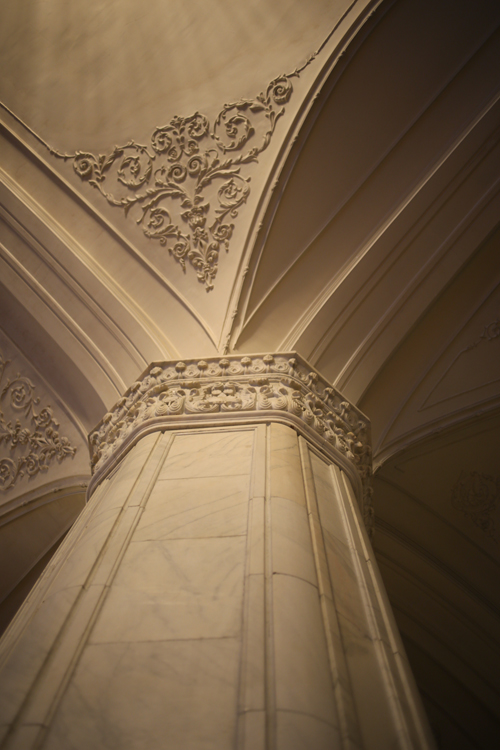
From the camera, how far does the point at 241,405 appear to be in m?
3.07

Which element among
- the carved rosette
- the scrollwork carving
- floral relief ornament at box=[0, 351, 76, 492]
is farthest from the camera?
the scrollwork carving

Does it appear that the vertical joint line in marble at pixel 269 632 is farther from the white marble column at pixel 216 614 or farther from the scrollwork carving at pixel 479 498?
the scrollwork carving at pixel 479 498

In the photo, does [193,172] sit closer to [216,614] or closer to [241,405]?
[241,405]

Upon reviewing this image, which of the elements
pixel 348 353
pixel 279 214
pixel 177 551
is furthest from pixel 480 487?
pixel 177 551

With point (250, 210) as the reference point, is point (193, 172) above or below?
above

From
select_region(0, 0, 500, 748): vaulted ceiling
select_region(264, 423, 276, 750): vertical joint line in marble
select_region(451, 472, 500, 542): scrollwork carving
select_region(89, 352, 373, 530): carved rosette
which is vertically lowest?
select_region(264, 423, 276, 750): vertical joint line in marble

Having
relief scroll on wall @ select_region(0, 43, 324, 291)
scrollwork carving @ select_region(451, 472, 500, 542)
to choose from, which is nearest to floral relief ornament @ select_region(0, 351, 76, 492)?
relief scroll on wall @ select_region(0, 43, 324, 291)

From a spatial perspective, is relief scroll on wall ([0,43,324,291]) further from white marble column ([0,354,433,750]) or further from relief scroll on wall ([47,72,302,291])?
white marble column ([0,354,433,750])

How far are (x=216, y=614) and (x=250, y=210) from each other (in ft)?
9.97

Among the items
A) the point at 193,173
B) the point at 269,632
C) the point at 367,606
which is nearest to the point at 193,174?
the point at 193,173

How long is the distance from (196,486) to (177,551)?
0.42 meters

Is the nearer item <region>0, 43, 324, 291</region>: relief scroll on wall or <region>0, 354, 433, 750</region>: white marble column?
<region>0, 354, 433, 750</region>: white marble column

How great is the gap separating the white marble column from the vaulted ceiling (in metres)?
1.23

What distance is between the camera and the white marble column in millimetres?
1394
